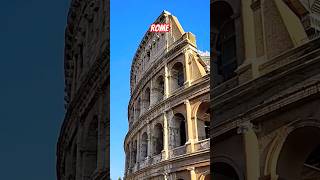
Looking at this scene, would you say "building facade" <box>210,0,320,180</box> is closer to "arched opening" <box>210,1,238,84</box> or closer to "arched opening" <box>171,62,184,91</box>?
"arched opening" <box>210,1,238,84</box>

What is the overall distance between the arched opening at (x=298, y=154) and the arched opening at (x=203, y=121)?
1.36ft

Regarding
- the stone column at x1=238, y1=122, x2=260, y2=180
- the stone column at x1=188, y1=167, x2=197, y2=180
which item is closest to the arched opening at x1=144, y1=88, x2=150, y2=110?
the stone column at x1=188, y1=167, x2=197, y2=180

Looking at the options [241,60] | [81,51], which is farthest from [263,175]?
[81,51]

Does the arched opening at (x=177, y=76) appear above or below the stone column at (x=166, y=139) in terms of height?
above

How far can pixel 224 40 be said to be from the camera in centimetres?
81

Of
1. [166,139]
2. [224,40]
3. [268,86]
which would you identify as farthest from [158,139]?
[268,86]

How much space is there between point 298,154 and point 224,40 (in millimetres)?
423

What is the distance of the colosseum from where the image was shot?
1.93 ft

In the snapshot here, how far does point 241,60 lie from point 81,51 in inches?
105

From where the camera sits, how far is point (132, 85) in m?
0.65

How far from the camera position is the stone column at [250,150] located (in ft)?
2.70

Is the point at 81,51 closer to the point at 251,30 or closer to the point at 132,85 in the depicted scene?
the point at 251,30

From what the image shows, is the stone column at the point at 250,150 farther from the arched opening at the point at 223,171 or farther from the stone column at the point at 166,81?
the stone column at the point at 166,81

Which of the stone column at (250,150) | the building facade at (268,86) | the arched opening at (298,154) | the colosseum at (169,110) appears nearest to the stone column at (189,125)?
the colosseum at (169,110)
